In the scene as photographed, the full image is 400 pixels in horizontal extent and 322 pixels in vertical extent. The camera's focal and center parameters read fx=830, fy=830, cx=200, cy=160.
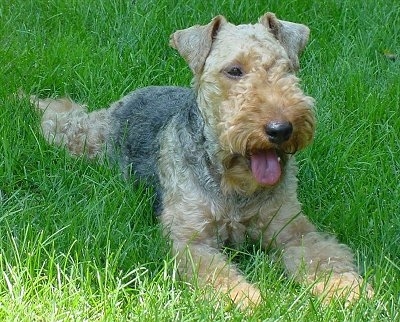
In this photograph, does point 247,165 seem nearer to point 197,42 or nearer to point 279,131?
point 279,131

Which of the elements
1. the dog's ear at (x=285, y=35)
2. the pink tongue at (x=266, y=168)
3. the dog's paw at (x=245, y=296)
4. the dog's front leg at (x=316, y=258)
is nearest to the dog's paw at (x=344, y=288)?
the dog's front leg at (x=316, y=258)

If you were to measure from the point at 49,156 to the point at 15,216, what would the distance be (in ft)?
2.69

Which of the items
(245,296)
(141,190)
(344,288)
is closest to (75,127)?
(141,190)

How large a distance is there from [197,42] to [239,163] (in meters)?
0.74


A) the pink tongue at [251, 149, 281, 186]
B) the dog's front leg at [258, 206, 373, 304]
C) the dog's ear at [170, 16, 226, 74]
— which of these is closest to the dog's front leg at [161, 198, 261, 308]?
the dog's front leg at [258, 206, 373, 304]

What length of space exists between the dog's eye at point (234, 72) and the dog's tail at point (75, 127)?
4.74ft

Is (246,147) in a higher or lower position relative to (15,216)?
higher

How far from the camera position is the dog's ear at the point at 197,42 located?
14.5 feet

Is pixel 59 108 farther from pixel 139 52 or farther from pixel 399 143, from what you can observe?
pixel 399 143

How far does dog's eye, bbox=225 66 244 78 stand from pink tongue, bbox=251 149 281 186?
44cm

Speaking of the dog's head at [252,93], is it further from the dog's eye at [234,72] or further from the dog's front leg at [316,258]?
the dog's front leg at [316,258]

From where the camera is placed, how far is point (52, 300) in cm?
348

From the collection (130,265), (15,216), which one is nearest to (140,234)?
(130,265)

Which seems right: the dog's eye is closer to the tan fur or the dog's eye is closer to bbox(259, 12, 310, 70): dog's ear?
the tan fur
